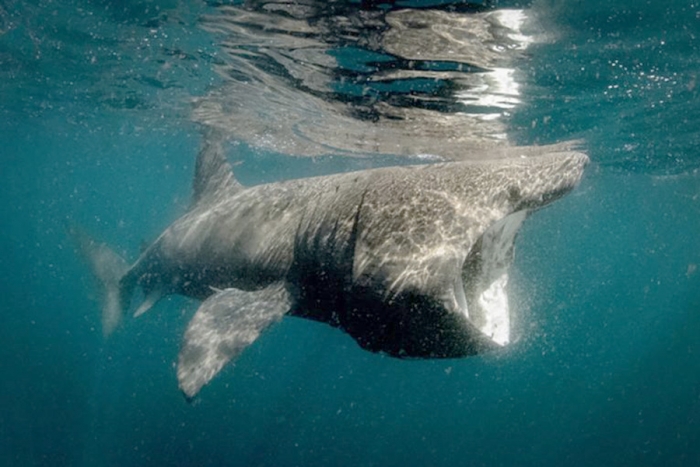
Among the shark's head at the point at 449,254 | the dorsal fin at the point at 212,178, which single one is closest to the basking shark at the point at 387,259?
the shark's head at the point at 449,254

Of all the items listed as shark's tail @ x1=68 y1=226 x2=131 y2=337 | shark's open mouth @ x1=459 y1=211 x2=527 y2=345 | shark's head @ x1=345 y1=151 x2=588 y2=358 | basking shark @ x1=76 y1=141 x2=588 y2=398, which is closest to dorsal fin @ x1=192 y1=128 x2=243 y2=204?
basking shark @ x1=76 y1=141 x2=588 y2=398

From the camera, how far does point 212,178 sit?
8.93 meters

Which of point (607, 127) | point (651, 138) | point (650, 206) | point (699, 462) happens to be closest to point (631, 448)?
point (699, 462)

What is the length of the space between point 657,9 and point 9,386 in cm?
3674

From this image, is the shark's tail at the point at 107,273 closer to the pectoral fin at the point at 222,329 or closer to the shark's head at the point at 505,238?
the pectoral fin at the point at 222,329

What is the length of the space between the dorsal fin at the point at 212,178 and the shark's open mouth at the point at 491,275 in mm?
4716

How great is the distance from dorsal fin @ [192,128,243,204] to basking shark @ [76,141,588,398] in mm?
2299

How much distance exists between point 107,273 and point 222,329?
7598mm

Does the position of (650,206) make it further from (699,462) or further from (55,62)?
(55,62)

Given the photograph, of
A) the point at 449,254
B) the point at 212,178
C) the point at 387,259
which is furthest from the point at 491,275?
the point at 212,178

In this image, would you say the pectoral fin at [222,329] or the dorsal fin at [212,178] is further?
the dorsal fin at [212,178]

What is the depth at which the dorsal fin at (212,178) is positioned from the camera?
8430 millimetres

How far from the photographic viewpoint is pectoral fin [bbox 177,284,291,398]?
4.23 m

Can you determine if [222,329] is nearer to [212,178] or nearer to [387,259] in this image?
[387,259]
